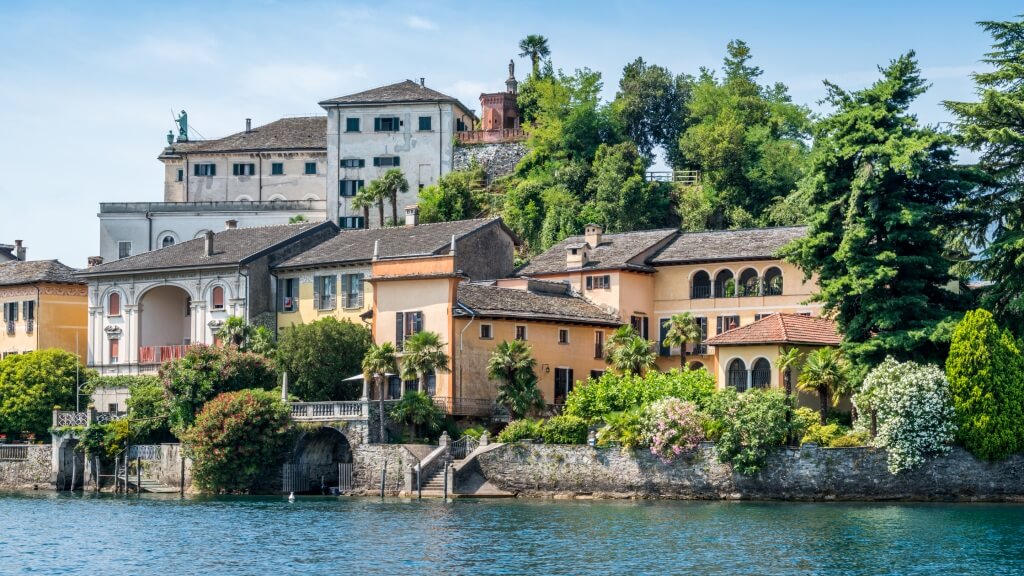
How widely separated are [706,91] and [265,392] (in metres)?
43.7

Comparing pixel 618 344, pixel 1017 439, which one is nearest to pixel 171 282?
pixel 618 344

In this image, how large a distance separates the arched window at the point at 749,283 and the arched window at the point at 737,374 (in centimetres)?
775

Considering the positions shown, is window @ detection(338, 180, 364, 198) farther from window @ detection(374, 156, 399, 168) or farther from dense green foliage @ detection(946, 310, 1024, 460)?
dense green foliage @ detection(946, 310, 1024, 460)

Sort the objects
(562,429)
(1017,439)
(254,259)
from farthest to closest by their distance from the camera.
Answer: (254,259), (562,429), (1017,439)

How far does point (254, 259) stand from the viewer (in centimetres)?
8338

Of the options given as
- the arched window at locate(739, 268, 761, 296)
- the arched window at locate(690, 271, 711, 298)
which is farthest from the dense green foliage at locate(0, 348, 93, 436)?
the arched window at locate(739, 268, 761, 296)

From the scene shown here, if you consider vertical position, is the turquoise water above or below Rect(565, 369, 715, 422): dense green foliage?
below

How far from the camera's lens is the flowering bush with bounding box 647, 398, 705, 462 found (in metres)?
60.1

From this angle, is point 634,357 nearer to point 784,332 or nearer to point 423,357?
point 784,332

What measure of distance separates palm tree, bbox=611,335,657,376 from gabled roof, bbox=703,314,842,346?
10.3 ft

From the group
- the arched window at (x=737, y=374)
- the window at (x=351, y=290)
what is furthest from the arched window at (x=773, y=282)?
the window at (x=351, y=290)

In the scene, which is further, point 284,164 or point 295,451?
point 284,164

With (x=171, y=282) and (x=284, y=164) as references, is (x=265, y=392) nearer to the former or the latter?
(x=171, y=282)

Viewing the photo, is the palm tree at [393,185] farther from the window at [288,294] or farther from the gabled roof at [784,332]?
the gabled roof at [784,332]
